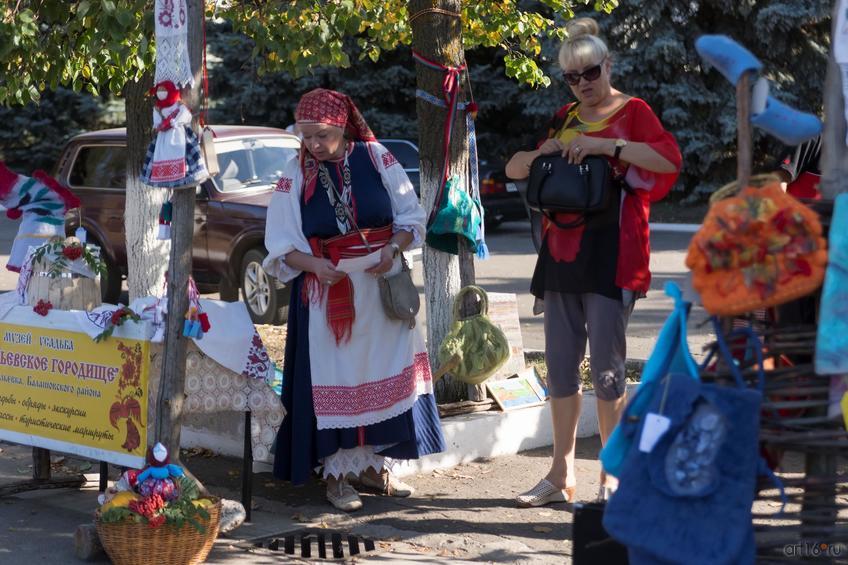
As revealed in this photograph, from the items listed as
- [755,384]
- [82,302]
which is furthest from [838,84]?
[82,302]

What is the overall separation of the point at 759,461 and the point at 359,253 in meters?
2.69

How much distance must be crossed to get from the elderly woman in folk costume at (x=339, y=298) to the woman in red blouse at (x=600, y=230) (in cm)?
66

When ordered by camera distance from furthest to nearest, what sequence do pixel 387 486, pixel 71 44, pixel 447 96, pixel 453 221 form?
pixel 71 44
pixel 447 96
pixel 453 221
pixel 387 486

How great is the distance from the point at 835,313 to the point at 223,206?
9.41 metres

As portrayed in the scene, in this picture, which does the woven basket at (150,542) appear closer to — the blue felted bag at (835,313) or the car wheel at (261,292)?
the blue felted bag at (835,313)

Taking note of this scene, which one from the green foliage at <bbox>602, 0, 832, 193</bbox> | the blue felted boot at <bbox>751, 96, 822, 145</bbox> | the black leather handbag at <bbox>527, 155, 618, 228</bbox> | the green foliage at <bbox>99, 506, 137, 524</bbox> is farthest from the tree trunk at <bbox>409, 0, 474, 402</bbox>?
the green foliage at <bbox>602, 0, 832, 193</bbox>

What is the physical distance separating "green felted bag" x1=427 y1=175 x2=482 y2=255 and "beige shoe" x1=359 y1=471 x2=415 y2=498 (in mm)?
1539

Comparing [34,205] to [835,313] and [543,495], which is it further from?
[835,313]

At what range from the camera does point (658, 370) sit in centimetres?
311

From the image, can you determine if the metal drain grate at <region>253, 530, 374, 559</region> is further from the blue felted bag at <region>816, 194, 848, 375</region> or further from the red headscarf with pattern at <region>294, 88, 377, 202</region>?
the blue felted bag at <region>816, 194, 848, 375</region>

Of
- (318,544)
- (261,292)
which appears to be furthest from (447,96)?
(261,292)

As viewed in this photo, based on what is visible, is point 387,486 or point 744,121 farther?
point 387,486

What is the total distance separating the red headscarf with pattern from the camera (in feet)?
17.0

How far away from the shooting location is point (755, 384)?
9.70 feet
